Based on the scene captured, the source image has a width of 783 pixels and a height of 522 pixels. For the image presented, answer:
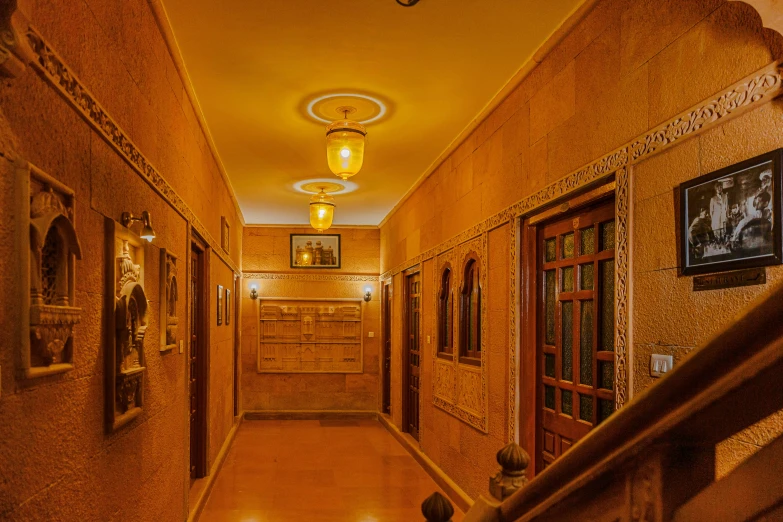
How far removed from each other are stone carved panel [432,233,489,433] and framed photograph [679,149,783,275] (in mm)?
2359

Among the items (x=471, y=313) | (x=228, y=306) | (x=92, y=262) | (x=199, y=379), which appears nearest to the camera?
(x=92, y=262)

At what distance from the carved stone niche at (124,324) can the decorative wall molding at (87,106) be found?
13.2 inches

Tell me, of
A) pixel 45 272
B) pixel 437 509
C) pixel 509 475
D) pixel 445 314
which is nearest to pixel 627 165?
pixel 509 475

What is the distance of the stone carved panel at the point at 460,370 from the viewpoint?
4.48 m

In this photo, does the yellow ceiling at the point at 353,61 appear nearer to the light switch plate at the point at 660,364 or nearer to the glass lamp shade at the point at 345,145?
the glass lamp shade at the point at 345,145

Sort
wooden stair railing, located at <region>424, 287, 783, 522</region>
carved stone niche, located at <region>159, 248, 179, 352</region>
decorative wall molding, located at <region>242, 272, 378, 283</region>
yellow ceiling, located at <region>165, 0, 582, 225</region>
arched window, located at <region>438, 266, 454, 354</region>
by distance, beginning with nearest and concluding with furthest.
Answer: wooden stair railing, located at <region>424, 287, 783, 522</region> → yellow ceiling, located at <region>165, 0, 582, 225</region> → carved stone niche, located at <region>159, 248, 179, 352</region> → arched window, located at <region>438, 266, 454, 354</region> → decorative wall molding, located at <region>242, 272, 378, 283</region>

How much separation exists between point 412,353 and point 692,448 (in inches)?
274

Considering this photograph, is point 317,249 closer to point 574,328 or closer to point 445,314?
point 445,314

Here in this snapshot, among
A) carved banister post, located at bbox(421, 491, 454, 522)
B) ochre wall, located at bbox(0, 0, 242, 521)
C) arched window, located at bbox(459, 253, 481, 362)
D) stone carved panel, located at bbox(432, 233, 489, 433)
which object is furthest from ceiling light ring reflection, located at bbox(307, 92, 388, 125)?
carved banister post, located at bbox(421, 491, 454, 522)

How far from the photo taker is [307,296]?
10195 millimetres

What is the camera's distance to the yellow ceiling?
309cm

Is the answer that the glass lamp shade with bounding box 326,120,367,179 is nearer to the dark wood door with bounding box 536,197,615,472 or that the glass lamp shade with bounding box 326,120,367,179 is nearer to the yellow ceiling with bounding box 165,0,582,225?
→ the yellow ceiling with bounding box 165,0,582,225

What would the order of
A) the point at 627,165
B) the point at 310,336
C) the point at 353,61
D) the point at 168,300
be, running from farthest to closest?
the point at 310,336 → the point at 353,61 → the point at 168,300 → the point at 627,165

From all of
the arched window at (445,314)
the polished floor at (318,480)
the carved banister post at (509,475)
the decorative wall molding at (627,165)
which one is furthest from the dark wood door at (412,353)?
the carved banister post at (509,475)
